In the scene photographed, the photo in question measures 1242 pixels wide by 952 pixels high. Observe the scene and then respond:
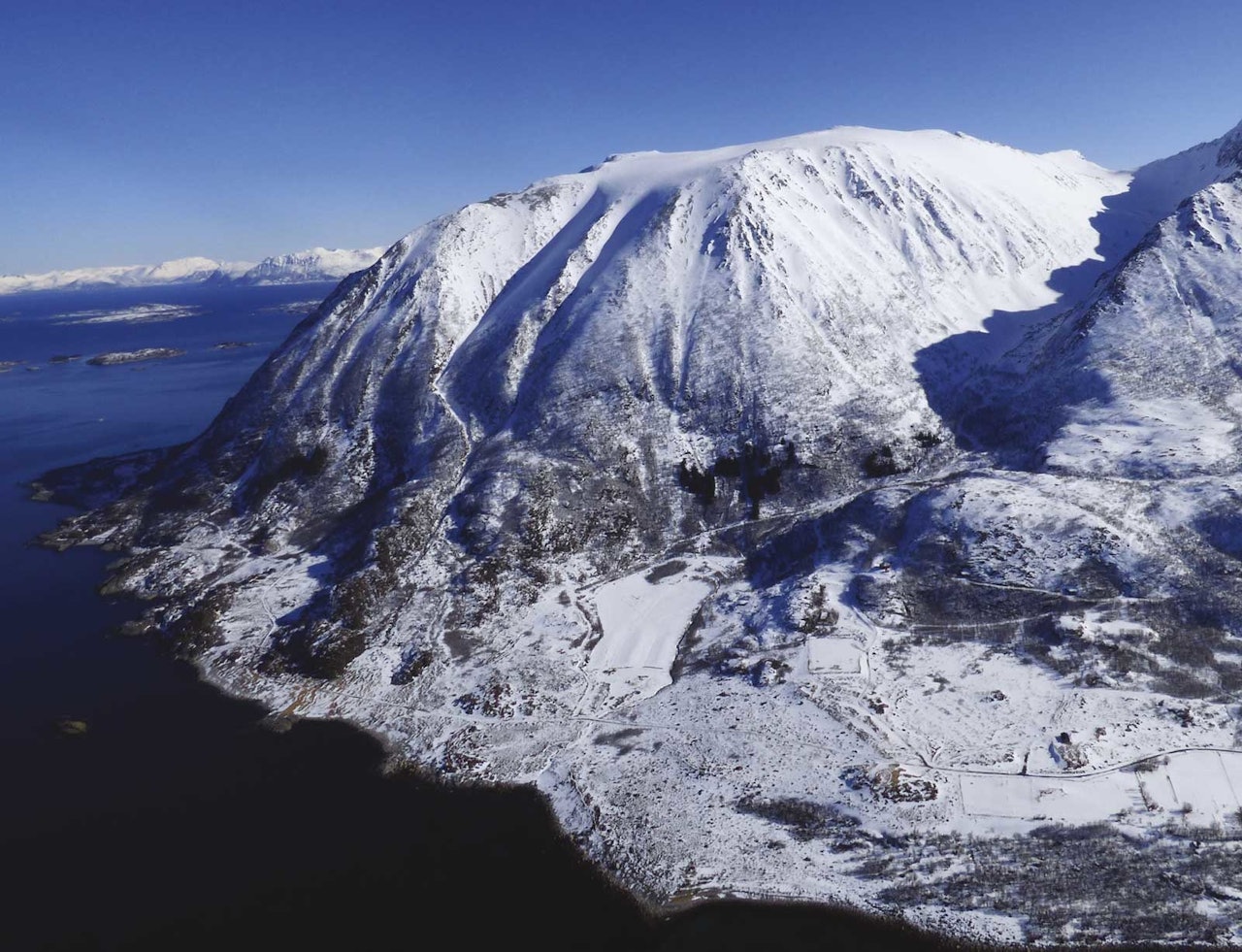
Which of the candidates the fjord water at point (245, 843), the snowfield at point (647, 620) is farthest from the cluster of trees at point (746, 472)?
the fjord water at point (245, 843)

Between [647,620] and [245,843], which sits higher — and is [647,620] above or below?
above

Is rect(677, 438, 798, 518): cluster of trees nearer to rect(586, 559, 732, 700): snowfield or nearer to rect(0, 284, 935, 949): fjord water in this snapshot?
rect(586, 559, 732, 700): snowfield

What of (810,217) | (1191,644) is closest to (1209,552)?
(1191,644)

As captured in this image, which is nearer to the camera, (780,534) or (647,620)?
(647,620)

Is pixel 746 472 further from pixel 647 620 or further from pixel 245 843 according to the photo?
pixel 245 843

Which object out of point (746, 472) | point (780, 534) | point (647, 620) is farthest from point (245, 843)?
point (746, 472)
